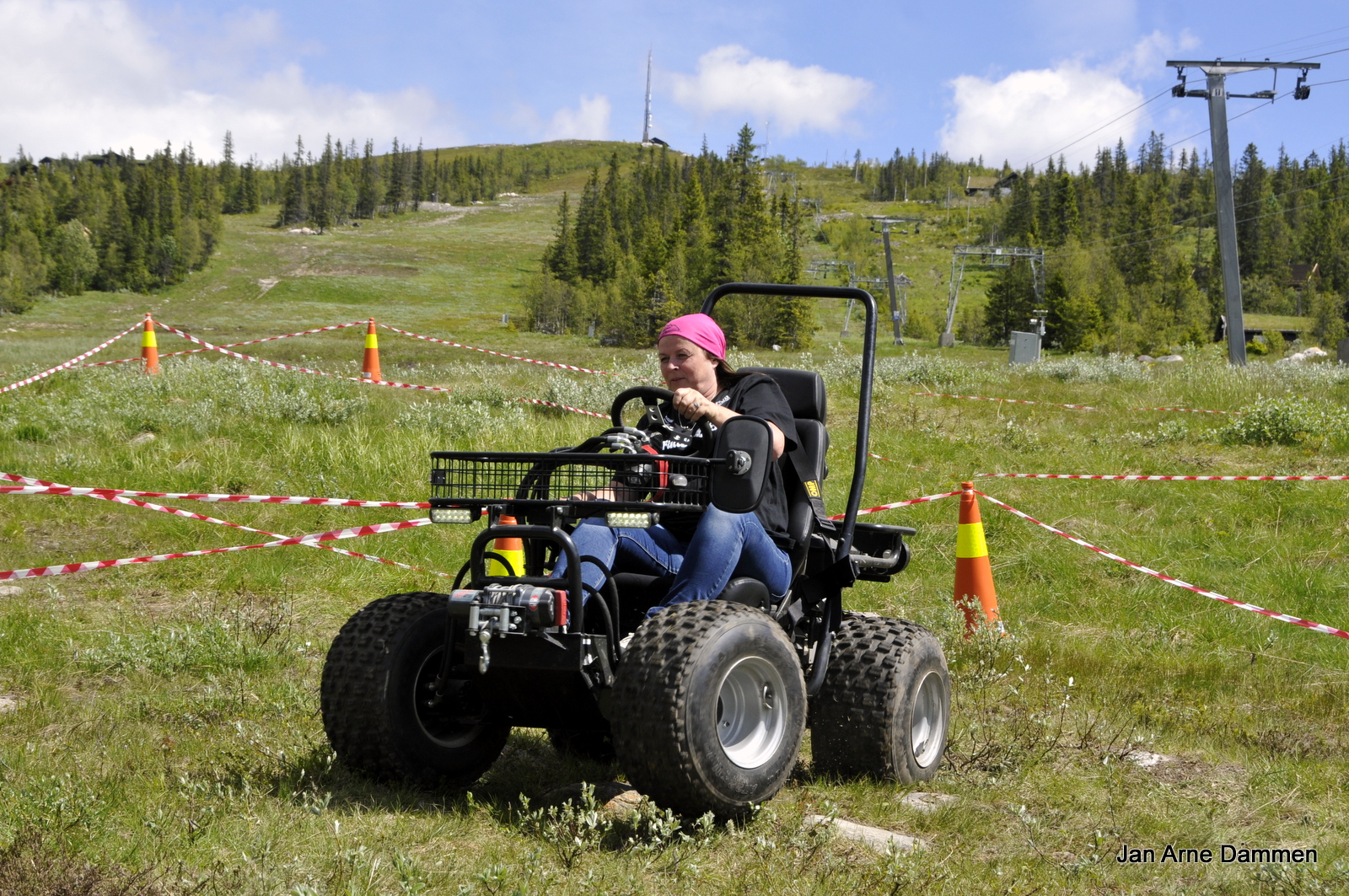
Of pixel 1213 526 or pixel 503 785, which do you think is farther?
pixel 1213 526

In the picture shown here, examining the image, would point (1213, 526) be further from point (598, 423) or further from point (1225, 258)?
point (1225, 258)

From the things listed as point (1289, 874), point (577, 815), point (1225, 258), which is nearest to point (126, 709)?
point (577, 815)

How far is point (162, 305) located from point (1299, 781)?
9520cm

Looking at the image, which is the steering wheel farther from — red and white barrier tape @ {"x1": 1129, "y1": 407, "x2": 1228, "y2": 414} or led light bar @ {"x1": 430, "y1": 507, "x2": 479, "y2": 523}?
red and white barrier tape @ {"x1": 1129, "y1": 407, "x2": 1228, "y2": 414}

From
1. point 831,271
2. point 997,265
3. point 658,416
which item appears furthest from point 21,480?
point 831,271

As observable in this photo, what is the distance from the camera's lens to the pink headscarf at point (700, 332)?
14.8 feet

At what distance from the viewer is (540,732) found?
5.13 m

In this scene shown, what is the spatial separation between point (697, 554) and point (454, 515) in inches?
32.5

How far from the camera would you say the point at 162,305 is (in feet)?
292

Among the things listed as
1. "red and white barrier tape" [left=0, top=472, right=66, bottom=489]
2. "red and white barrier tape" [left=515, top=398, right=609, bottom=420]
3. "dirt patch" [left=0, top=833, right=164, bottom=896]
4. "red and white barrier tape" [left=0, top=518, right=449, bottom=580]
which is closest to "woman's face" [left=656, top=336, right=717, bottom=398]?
"dirt patch" [left=0, top=833, right=164, bottom=896]

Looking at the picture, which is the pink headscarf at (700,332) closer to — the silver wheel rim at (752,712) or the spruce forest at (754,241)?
the silver wheel rim at (752,712)

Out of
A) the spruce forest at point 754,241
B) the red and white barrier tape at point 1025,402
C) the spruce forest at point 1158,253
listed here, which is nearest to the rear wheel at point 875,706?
the red and white barrier tape at point 1025,402

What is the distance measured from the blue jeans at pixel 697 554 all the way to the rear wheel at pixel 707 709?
23 centimetres

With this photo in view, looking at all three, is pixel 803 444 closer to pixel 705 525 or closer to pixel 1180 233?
pixel 705 525
